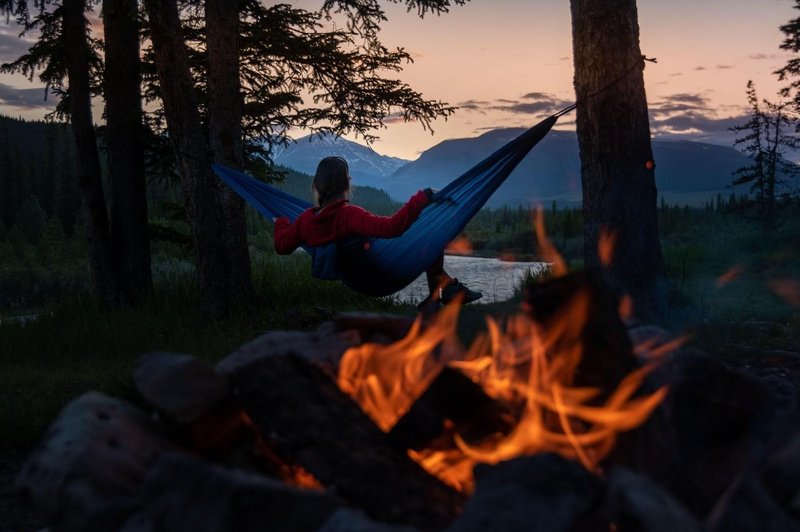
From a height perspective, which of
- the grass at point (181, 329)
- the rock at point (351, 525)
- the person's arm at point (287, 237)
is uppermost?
the person's arm at point (287, 237)

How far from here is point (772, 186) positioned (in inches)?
680

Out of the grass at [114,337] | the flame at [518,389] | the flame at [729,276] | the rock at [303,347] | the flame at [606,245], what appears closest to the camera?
the flame at [518,389]

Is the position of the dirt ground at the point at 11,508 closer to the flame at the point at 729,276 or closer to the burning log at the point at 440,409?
the burning log at the point at 440,409

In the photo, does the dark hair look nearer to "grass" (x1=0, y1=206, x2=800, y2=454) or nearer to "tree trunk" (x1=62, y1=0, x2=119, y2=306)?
"grass" (x1=0, y1=206, x2=800, y2=454)

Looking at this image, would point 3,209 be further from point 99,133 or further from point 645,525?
point 645,525

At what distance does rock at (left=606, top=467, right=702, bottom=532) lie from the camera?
1401 millimetres

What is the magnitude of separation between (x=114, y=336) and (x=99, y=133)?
3.06 metres

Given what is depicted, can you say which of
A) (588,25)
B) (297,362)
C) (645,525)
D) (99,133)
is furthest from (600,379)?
(99,133)

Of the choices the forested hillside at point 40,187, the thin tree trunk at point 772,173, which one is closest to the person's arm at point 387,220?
the thin tree trunk at point 772,173

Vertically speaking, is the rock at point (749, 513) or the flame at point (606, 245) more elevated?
the flame at point (606, 245)

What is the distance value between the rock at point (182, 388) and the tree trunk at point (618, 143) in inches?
124

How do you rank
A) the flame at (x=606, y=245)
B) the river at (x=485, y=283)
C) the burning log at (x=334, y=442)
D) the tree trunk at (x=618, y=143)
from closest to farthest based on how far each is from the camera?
the burning log at (x=334, y=442), the tree trunk at (x=618, y=143), the flame at (x=606, y=245), the river at (x=485, y=283)

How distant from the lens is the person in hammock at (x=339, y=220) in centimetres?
388

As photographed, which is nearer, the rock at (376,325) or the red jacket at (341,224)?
the rock at (376,325)
